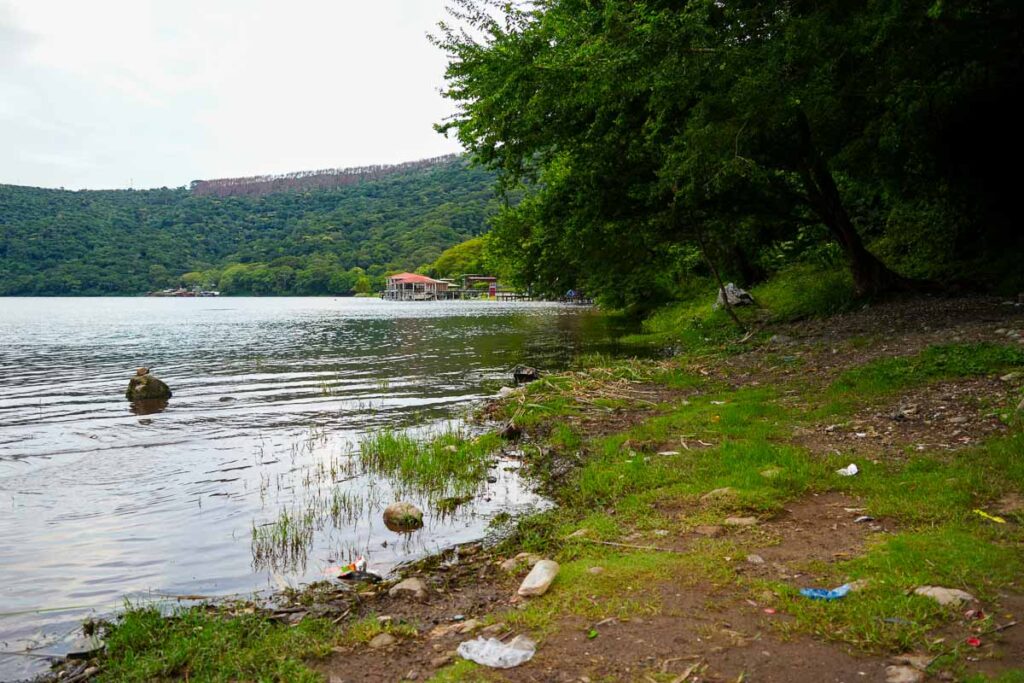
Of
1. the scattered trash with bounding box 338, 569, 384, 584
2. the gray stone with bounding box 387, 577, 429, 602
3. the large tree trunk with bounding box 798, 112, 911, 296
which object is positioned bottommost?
the scattered trash with bounding box 338, 569, 384, 584

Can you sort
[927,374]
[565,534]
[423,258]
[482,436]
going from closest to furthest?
[565,534], [927,374], [482,436], [423,258]

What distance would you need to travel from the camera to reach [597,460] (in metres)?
10.3

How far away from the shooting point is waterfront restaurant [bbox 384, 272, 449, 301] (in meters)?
157

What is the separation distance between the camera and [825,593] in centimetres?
523

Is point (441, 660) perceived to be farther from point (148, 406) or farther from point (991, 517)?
point (148, 406)

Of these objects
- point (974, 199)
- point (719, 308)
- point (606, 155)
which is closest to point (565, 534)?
point (606, 155)

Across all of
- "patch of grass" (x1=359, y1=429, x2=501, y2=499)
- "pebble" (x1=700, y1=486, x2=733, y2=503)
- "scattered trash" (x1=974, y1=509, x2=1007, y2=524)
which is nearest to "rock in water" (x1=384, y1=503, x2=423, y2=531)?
"patch of grass" (x1=359, y1=429, x2=501, y2=499)

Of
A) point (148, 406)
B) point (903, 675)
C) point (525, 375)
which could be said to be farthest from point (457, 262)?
point (903, 675)

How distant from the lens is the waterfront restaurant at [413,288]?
157375 mm

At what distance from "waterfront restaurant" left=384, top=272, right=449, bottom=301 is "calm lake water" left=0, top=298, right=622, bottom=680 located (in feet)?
422

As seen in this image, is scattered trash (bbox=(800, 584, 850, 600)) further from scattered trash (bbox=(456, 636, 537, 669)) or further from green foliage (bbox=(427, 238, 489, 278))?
green foliage (bbox=(427, 238, 489, 278))

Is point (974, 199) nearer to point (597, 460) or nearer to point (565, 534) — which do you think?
point (597, 460)

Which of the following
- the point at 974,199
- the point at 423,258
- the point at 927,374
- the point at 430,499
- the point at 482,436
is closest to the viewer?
the point at 430,499

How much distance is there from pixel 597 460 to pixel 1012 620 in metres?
6.11
